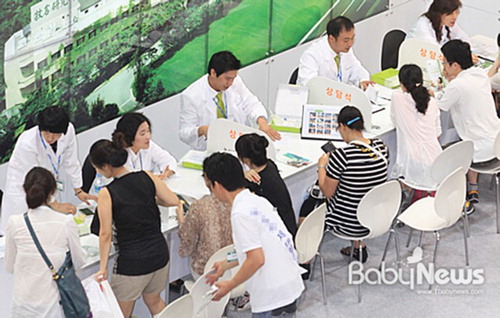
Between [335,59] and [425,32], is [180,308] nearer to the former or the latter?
[335,59]

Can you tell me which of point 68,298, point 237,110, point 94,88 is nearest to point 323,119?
point 237,110

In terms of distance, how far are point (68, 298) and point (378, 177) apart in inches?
81.5

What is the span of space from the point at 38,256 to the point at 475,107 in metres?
3.51

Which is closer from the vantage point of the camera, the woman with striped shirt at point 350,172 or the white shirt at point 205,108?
the woman with striped shirt at point 350,172

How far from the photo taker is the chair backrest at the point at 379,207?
496cm

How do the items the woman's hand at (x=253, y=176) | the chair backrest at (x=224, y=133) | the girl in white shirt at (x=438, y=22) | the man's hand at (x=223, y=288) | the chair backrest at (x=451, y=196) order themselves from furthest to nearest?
the girl in white shirt at (x=438, y=22) < the chair backrest at (x=224, y=133) < the chair backrest at (x=451, y=196) < the woman's hand at (x=253, y=176) < the man's hand at (x=223, y=288)

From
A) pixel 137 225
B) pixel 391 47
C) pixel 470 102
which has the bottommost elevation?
pixel 137 225

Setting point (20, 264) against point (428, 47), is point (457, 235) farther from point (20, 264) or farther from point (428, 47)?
point (20, 264)

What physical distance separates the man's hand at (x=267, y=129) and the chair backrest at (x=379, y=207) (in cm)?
100

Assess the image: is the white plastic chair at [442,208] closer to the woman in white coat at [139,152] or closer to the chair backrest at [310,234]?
the chair backrest at [310,234]

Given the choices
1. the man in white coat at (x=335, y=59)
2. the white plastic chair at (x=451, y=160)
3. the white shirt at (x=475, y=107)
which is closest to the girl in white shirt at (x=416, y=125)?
the white plastic chair at (x=451, y=160)

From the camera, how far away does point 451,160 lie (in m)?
5.62

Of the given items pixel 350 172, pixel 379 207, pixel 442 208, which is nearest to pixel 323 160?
pixel 350 172

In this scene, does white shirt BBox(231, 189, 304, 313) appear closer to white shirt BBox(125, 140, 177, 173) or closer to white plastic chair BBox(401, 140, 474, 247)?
white shirt BBox(125, 140, 177, 173)
